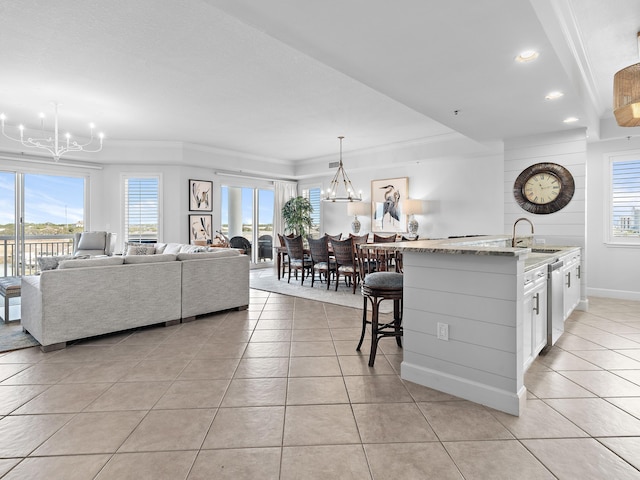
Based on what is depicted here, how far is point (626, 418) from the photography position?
2102 millimetres

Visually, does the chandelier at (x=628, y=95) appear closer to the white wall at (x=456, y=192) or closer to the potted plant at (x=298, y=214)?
the white wall at (x=456, y=192)

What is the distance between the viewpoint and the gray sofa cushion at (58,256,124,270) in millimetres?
3334

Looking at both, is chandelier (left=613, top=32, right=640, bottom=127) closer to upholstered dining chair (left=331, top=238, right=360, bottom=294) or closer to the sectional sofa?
upholstered dining chair (left=331, top=238, right=360, bottom=294)

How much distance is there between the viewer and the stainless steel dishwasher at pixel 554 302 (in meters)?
3.02

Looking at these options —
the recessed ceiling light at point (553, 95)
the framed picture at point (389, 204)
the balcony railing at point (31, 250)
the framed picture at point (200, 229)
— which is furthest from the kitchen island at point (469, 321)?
the balcony railing at point (31, 250)

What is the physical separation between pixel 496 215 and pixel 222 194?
591 centimetres

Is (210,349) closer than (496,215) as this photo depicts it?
Yes

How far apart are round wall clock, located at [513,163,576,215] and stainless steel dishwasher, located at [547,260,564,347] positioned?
1.66 metres

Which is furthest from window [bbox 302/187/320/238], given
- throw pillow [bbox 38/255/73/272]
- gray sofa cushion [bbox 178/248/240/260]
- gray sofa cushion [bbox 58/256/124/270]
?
gray sofa cushion [bbox 58/256/124/270]

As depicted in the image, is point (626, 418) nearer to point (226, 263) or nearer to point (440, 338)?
point (440, 338)

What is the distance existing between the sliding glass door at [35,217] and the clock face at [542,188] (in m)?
7.97

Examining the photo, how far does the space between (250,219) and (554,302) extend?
7229mm

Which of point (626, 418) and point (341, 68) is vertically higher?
point (341, 68)

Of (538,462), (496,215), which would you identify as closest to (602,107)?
(496,215)
